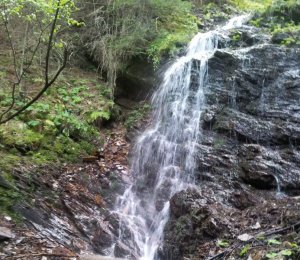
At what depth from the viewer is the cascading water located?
646 centimetres

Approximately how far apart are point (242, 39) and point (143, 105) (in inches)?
147

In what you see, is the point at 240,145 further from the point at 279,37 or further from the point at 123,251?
the point at 279,37

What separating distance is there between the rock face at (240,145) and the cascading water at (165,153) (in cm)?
23

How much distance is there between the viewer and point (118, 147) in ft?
27.9

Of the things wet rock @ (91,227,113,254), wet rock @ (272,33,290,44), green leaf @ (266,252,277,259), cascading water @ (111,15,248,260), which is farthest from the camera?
wet rock @ (272,33,290,44)

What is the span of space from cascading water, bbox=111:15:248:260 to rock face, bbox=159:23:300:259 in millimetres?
235

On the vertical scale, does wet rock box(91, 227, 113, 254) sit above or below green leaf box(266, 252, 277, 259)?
below

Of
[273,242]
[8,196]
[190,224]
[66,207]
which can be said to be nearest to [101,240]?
[66,207]

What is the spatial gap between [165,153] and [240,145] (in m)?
1.65

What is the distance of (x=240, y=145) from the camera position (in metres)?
7.60

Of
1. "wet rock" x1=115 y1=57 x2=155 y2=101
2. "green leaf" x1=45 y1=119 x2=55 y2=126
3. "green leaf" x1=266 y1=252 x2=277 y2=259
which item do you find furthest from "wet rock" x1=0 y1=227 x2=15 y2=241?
"wet rock" x1=115 y1=57 x2=155 y2=101

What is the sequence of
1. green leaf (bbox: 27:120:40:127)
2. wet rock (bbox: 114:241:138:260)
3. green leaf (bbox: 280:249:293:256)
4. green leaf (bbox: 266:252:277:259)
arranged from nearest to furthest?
green leaf (bbox: 280:249:293:256)
green leaf (bbox: 266:252:277:259)
wet rock (bbox: 114:241:138:260)
green leaf (bbox: 27:120:40:127)

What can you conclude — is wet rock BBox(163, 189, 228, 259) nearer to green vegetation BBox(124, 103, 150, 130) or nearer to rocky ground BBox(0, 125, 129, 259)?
rocky ground BBox(0, 125, 129, 259)

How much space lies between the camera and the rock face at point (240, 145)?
573 centimetres
